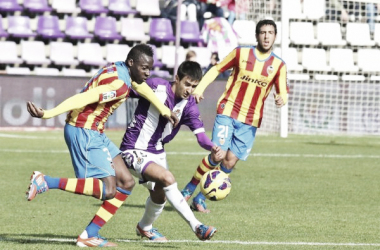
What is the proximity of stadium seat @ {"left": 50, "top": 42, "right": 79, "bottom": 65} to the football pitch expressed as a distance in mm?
5379

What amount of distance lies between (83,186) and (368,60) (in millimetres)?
16830

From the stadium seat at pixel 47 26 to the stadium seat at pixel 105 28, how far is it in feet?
3.39

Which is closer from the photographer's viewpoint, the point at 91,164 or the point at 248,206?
the point at 91,164

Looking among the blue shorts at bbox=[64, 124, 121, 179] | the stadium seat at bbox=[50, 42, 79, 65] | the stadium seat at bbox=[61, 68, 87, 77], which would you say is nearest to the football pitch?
the blue shorts at bbox=[64, 124, 121, 179]

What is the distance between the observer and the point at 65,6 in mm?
23375

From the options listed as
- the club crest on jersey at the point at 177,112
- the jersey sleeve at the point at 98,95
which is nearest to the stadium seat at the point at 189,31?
the club crest on jersey at the point at 177,112

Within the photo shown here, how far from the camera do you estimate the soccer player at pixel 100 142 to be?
700 centimetres

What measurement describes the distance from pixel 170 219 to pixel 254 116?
1.96 m

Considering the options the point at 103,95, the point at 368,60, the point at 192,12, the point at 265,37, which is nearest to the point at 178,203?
the point at 103,95

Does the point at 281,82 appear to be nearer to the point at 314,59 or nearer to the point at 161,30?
the point at 314,59

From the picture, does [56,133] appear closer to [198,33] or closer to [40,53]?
[40,53]

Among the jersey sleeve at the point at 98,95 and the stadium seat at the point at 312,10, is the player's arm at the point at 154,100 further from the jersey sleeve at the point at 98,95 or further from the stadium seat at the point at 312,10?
the stadium seat at the point at 312,10

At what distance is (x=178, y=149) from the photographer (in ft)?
56.7

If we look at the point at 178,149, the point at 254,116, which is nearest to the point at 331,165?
the point at 178,149
